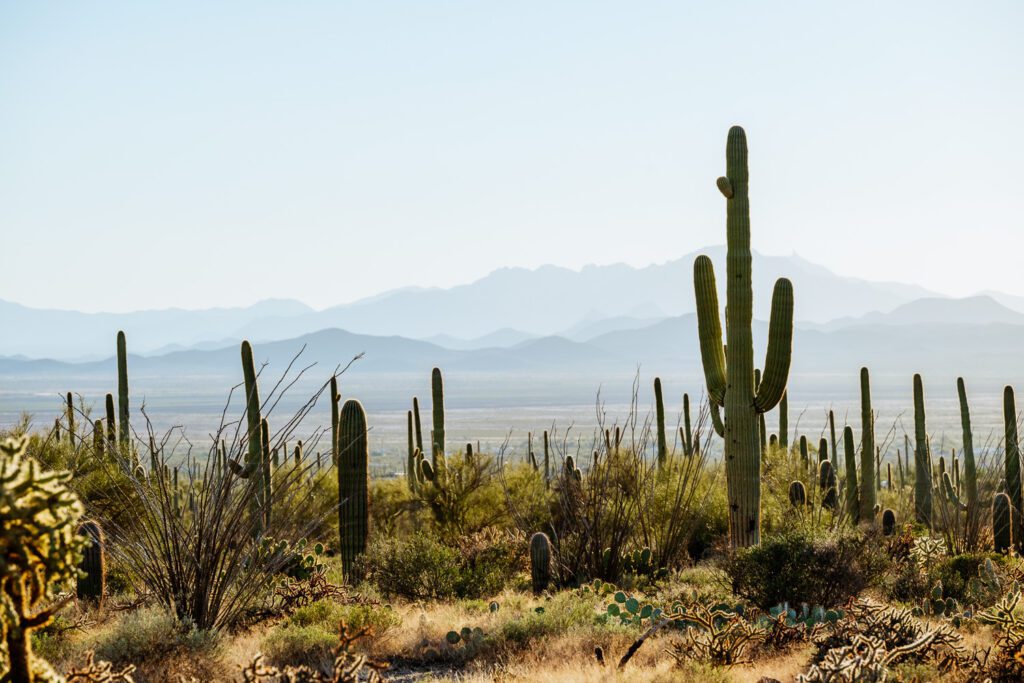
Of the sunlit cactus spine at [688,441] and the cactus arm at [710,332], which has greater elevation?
the cactus arm at [710,332]

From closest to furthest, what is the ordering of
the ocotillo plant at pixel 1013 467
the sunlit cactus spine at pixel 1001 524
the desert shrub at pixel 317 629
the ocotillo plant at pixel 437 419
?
the desert shrub at pixel 317 629 → the sunlit cactus spine at pixel 1001 524 → the ocotillo plant at pixel 1013 467 → the ocotillo plant at pixel 437 419

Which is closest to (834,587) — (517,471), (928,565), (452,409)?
(928,565)

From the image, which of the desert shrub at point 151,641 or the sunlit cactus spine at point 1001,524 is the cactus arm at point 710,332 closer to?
the sunlit cactus spine at point 1001,524

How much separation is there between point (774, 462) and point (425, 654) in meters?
12.8

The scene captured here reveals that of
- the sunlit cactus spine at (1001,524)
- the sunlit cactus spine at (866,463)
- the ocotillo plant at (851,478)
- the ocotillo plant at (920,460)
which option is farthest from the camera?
the ocotillo plant at (851,478)

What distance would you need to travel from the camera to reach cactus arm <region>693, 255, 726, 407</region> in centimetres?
1312

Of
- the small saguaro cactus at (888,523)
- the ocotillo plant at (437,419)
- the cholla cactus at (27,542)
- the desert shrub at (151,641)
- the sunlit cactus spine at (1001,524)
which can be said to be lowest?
the small saguaro cactus at (888,523)

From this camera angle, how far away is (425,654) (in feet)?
29.7

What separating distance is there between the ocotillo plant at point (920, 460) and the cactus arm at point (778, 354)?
6854 mm

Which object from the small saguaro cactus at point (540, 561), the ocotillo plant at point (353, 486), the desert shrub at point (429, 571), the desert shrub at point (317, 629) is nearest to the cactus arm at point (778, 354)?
the small saguaro cactus at point (540, 561)

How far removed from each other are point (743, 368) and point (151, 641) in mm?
7875

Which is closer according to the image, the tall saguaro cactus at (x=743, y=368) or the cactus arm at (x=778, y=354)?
the cactus arm at (x=778, y=354)

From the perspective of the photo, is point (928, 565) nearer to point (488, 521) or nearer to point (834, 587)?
point (834, 587)

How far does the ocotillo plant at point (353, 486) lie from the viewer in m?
13.0
